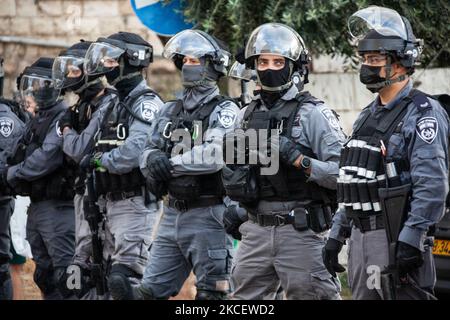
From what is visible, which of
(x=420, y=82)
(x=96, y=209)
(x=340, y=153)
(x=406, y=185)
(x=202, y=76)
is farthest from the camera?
(x=420, y=82)

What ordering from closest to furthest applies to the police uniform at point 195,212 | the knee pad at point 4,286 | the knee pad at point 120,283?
the police uniform at point 195,212 → the knee pad at point 120,283 → the knee pad at point 4,286

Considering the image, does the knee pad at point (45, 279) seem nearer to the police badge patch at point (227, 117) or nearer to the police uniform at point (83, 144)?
the police uniform at point (83, 144)

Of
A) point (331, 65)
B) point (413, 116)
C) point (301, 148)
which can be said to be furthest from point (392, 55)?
point (331, 65)

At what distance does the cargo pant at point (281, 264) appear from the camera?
7.36 meters

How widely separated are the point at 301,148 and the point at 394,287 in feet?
4.44

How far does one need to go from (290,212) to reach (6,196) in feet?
12.9

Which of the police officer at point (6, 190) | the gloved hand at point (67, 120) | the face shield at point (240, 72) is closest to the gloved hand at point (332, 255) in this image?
the face shield at point (240, 72)

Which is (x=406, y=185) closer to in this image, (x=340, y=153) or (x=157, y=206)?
(x=340, y=153)

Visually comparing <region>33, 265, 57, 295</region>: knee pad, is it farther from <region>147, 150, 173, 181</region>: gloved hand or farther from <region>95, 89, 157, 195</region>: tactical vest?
<region>147, 150, 173, 181</region>: gloved hand

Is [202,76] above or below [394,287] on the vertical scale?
above

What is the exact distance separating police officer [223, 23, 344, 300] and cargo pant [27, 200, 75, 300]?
2.64 meters

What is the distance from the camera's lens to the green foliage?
31.6ft

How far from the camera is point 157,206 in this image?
9.12 metres

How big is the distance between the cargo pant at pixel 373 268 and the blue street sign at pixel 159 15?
10.5ft
